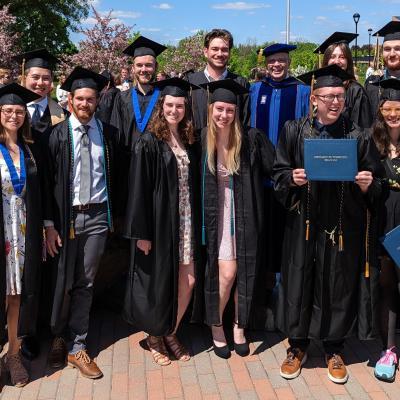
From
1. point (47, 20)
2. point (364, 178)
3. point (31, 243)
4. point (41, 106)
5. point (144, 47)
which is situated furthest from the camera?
point (47, 20)

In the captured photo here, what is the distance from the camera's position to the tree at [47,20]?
29.6 meters

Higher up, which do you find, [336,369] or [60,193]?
[60,193]

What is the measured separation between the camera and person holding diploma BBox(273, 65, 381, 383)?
356cm

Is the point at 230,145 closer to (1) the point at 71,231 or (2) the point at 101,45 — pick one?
(1) the point at 71,231

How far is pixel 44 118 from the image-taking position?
165 inches

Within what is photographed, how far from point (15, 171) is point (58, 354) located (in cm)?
153

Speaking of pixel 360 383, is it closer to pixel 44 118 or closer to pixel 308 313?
pixel 308 313

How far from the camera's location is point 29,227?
3510mm

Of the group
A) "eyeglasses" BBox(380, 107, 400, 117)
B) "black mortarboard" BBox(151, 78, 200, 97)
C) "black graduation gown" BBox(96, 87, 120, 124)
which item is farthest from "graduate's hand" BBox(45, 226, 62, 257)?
"eyeglasses" BBox(380, 107, 400, 117)

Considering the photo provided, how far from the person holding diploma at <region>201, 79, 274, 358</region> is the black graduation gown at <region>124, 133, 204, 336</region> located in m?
0.11

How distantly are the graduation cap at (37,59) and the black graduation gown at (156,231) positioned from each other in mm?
1222

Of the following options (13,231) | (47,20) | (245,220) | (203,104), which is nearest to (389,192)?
(245,220)

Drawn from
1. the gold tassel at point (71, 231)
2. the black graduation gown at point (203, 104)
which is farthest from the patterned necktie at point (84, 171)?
the black graduation gown at point (203, 104)

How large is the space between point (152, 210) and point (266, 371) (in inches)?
60.1
